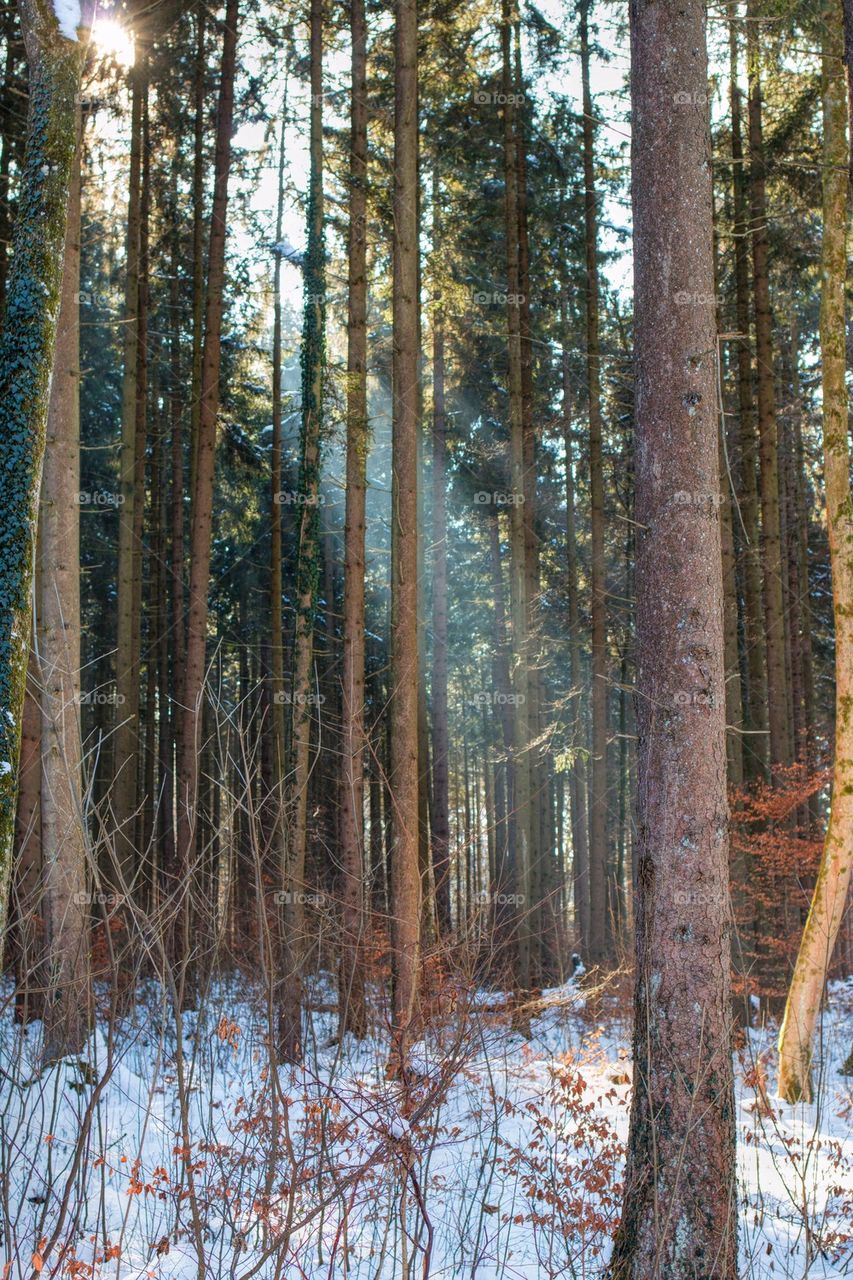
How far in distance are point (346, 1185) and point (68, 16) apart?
5.85 meters

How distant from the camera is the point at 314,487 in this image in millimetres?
10516

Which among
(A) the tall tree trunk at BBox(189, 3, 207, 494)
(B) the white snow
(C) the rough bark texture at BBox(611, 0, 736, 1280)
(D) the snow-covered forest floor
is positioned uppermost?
(A) the tall tree trunk at BBox(189, 3, 207, 494)

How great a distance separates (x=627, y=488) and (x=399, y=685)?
765 cm

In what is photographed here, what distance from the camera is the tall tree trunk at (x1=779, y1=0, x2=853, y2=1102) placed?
7988 millimetres

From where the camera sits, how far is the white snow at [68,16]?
16.9 feet

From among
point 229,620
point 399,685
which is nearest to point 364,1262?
point 399,685

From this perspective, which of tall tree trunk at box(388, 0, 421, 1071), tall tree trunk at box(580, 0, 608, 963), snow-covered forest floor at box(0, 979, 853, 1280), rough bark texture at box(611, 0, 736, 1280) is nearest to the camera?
snow-covered forest floor at box(0, 979, 853, 1280)

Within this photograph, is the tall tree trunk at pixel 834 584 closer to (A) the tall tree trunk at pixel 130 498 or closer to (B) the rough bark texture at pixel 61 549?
(B) the rough bark texture at pixel 61 549

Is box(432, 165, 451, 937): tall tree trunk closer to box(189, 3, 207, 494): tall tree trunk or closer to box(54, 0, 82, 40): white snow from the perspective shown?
box(189, 3, 207, 494): tall tree trunk

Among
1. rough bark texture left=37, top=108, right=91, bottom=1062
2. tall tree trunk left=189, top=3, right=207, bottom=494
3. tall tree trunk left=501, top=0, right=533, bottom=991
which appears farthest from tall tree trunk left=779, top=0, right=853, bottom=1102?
tall tree trunk left=189, top=3, right=207, bottom=494

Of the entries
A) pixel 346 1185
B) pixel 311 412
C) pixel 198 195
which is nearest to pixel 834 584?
pixel 311 412

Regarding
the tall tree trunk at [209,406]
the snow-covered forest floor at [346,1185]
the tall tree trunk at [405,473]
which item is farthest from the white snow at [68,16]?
the tall tree trunk at [209,406]

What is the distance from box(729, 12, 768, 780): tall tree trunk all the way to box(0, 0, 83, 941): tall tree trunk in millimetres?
9425

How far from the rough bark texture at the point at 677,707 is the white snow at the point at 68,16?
296cm
